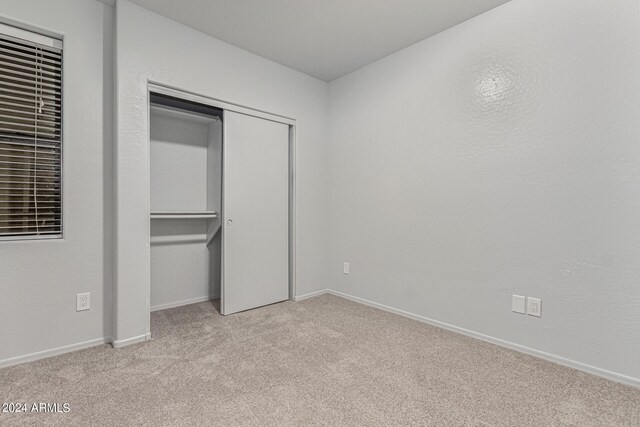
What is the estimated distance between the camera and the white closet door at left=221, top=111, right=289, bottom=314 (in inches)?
114

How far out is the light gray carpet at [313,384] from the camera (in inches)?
58.9

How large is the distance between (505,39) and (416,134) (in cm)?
93

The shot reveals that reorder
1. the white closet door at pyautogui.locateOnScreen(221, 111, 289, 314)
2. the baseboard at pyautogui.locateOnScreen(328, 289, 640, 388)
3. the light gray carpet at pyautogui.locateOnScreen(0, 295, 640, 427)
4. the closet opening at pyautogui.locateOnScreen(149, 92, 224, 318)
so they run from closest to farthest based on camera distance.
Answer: the light gray carpet at pyautogui.locateOnScreen(0, 295, 640, 427) → the baseboard at pyautogui.locateOnScreen(328, 289, 640, 388) → the white closet door at pyautogui.locateOnScreen(221, 111, 289, 314) → the closet opening at pyautogui.locateOnScreen(149, 92, 224, 318)

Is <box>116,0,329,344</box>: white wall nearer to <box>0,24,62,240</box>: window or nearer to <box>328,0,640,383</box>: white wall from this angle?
<box>0,24,62,240</box>: window

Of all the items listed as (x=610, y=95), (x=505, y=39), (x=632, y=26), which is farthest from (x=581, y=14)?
(x=610, y=95)

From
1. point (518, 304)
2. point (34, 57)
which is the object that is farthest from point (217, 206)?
point (518, 304)

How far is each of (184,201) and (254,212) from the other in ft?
2.65

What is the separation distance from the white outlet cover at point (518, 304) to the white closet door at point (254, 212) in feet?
7.03

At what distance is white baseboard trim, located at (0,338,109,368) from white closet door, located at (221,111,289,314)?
98 cm

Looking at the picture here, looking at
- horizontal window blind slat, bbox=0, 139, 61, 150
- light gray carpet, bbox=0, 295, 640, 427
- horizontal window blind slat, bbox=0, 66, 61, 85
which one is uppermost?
horizontal window blind slat, bbox=0, 66, 61, 85

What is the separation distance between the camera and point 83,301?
2205 mm

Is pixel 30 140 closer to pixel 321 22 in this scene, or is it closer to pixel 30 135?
pixel 30 135

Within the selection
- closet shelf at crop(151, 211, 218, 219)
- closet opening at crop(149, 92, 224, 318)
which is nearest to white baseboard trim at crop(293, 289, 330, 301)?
closet opening at crop(149, 92, 224, 318)

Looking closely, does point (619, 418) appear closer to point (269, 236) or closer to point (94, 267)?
point (269, 236)
